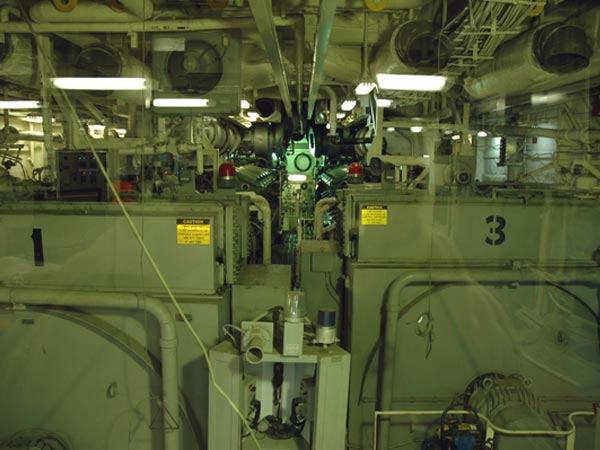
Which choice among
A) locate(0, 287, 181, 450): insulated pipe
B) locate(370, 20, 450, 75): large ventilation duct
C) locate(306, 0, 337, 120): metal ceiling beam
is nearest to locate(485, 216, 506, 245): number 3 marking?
locate(370, 20, 450, 75): large ventilation duct

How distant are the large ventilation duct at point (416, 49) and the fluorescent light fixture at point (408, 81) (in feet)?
0.28

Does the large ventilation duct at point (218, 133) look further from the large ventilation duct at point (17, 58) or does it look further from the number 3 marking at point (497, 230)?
the number 3 marking at point (497, 230)

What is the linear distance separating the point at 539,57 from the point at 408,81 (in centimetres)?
85

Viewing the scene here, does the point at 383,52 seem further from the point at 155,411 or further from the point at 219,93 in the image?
the point at 155,411

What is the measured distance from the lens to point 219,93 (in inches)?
124

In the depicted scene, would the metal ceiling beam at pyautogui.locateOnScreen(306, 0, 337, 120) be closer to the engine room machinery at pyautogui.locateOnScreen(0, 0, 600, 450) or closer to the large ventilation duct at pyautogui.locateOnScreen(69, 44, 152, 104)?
the engine room machinery at pyautogui.locateOnScreen(0, 0, 600, 450)

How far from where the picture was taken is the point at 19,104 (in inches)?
150

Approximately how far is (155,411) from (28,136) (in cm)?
326

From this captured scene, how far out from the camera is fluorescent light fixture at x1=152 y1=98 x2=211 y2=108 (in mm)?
3156

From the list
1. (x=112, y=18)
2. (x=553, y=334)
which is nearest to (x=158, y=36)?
(x=112, y=18)

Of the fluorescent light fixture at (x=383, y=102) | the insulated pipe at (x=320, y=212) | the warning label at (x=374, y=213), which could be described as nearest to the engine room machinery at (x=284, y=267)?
the warning label at (x=374, y=213)

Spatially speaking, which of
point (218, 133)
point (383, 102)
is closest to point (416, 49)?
point (383, 102)

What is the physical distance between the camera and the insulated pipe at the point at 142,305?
2.27m

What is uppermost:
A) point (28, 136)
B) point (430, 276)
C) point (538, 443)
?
point (28, 136)
